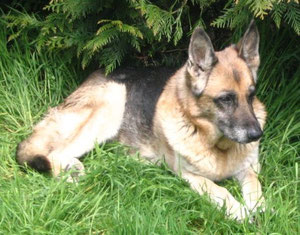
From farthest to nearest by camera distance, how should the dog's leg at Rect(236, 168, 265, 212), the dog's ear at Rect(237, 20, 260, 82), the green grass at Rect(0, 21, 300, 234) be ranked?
the dog's ear at Rect(237, 20, 260, 82) < the dog's leg at Rect(236, 168, 265, 212) < the green grass at Rect(0, 21, 300, 234)

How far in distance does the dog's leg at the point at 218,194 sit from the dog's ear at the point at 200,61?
27.5 inches

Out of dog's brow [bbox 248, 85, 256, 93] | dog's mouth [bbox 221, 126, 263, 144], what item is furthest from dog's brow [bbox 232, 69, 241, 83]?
dog's mouth [bbox 221, 126, 263, 144]

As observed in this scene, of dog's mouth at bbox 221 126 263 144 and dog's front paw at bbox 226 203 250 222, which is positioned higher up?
dog's mouth at bbox 221 126 263 144

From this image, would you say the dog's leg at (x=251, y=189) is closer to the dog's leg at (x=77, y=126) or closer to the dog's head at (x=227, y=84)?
the dog's head at (x=227, y=84)

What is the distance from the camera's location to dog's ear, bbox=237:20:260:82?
4602 mm

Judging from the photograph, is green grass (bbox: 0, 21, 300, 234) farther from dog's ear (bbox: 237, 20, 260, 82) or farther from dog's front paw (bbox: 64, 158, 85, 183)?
dog's ear (bbox: 237, 20, 260, 82)

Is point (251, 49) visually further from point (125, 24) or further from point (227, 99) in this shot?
point (125, 24)

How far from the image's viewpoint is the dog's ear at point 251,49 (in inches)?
181

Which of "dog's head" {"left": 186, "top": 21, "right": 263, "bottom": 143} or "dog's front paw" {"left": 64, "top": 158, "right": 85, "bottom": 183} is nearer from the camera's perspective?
"dog's head" {"left": 186, "top": 21, "right": 263, "bottom": 143}

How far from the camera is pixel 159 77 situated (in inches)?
212

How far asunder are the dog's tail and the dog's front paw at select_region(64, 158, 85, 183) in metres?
0.19

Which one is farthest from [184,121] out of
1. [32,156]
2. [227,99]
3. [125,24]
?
[32,156]

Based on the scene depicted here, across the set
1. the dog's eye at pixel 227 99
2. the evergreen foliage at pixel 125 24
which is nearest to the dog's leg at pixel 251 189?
the dog's eye at pixel 227 99

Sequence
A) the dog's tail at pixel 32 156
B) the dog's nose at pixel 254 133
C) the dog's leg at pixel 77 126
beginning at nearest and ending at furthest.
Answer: the dog's nose at pixel 254 133
the dog's tail at pixel 32 156
the dog's leg at pixel 77 126
